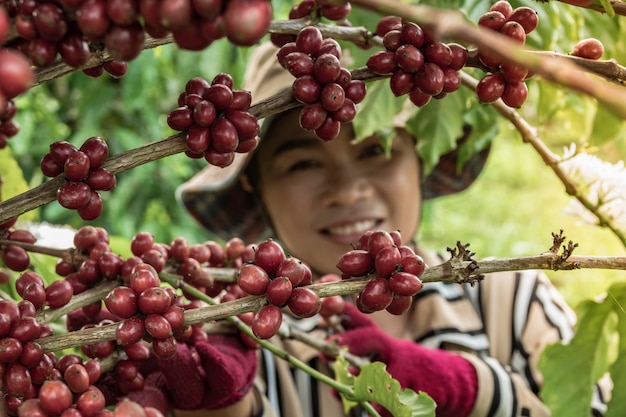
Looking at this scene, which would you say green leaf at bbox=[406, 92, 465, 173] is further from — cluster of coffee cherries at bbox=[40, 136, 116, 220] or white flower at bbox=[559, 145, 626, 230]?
cluster of coffee cherries at bbox=[40, 136, 116, 220]

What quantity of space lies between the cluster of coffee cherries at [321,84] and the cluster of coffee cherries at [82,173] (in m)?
0.14

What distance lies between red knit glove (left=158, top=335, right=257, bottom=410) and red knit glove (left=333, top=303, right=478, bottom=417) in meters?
0.28

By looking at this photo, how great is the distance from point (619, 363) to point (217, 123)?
0.46 meters

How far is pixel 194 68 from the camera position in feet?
8.73

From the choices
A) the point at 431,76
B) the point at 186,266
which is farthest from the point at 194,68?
the point at 431,76

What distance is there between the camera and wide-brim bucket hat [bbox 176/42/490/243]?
1.36 m

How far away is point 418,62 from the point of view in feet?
1.58

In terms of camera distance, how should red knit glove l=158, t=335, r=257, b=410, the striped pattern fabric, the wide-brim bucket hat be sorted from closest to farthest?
1. red knit glove l=158, t=335, r=257, b=410
2. the striped pattern fabric
3. the wide-brim bucket hat

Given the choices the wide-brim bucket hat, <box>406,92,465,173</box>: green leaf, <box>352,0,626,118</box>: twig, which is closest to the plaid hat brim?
the wide-brim bucket hat

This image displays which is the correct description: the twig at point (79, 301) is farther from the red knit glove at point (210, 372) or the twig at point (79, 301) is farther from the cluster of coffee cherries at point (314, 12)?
the cluster of coffee cherries at point (314, 12)

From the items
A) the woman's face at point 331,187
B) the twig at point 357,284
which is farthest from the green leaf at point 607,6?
the woman's face at point 331,187

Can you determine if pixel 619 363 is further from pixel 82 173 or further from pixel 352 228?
pixel 352 228

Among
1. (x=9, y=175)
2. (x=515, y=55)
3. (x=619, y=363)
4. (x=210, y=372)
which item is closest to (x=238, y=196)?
(x=9, y=175)

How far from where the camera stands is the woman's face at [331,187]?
126 centimetres
